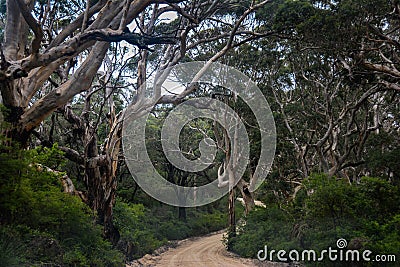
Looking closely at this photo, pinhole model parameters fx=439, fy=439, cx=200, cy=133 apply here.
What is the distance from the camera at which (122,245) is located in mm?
16000

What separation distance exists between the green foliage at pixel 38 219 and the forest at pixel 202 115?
4 cm

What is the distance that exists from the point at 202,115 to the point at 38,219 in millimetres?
19001

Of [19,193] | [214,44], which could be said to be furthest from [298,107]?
[19,193]

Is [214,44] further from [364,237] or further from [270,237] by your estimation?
[364,237]

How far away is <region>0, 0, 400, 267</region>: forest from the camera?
29.9 ft

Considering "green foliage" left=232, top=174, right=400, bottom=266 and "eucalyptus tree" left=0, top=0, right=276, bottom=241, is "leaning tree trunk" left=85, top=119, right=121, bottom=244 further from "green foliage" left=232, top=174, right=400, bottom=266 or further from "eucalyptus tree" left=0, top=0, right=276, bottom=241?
"green foliage" left=232, top=174, right=400, bottom=266

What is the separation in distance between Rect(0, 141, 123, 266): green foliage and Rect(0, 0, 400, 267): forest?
1.5 inches

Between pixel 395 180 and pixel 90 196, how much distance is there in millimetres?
11368

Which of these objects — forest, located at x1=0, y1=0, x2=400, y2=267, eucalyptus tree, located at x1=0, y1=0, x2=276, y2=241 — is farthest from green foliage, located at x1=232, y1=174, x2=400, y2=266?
eucalyptus tree, located at x1=0, y1=0, x2=276, y2=241

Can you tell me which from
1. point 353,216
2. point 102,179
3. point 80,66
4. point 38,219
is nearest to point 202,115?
point 102,179

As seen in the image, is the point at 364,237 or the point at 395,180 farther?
the point at 395,180

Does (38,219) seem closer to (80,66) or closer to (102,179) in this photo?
(80,66)

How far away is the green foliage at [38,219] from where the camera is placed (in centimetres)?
799

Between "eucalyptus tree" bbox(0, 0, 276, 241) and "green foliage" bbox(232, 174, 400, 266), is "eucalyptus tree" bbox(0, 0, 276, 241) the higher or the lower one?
the higher one
